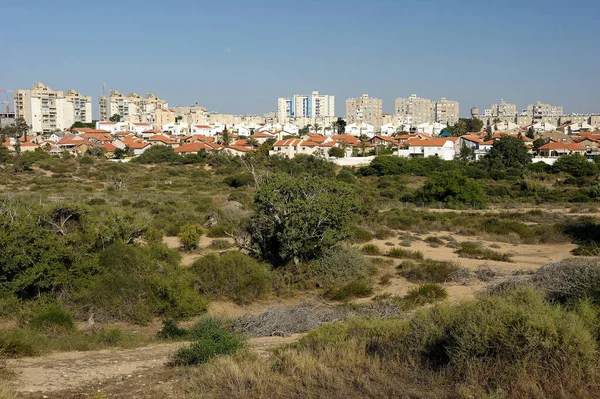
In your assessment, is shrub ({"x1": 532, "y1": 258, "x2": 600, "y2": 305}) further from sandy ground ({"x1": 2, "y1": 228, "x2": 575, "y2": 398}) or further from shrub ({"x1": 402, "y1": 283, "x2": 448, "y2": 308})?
sandy ground ({"x1": 2, "y1": 228, "x2": 575, "y2": 398})

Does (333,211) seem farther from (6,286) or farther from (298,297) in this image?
(6,286)

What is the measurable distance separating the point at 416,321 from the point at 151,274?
28.2 feet

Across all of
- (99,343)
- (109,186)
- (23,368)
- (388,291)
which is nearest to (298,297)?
(388,291)

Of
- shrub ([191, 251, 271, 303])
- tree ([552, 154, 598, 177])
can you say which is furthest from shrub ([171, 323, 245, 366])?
tree ([552, 154, 598, 177])

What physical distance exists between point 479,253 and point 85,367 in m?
15.5

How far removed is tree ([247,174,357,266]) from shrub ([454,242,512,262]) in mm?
5376

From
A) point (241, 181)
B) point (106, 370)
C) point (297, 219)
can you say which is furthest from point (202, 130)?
point (106, 370)

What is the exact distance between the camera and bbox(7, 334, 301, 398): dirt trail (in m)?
7.95

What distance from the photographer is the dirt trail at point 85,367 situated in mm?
7949

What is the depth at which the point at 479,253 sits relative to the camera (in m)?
21.1

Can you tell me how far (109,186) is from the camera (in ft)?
150

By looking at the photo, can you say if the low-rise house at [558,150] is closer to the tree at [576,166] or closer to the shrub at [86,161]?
the tree at [576,166]

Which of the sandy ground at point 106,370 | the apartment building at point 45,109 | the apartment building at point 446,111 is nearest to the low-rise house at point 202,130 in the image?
the apartment building at point 45,109

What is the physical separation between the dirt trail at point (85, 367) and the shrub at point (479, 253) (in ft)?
38.5
